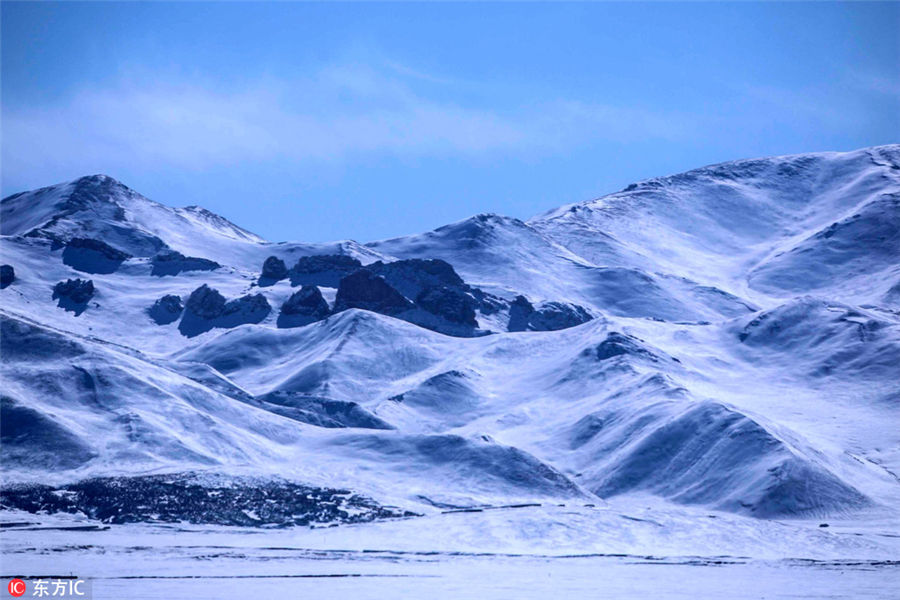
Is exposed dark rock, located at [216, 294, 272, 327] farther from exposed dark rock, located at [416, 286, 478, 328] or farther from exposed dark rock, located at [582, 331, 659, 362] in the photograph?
exposed dark rock, located at [582, 331, 659, 362]

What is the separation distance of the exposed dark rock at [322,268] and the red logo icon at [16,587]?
368 feet

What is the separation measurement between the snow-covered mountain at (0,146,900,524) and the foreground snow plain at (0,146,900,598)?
1.04ft

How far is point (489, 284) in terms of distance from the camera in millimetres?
162875

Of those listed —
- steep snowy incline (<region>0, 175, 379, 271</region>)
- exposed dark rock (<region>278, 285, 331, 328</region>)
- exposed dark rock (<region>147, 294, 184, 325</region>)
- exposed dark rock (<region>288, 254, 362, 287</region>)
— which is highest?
steep snowy incline (<region>0, 175, 379, 271</region>)

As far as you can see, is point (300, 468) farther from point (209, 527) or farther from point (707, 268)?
point (707, 268)

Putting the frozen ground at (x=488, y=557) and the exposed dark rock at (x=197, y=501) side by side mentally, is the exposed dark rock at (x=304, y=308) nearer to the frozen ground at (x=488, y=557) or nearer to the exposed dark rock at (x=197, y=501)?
the exposed dark rock at (x=197, y=501)

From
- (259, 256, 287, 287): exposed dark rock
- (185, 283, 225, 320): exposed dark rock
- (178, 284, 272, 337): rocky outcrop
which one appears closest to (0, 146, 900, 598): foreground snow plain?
(259, 256, 287, 287): exposed dark rock

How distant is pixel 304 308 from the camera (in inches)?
Result: 5531

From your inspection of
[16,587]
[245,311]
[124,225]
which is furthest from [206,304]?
[16,587]

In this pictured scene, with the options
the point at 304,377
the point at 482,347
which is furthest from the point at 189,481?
the point at 482,347

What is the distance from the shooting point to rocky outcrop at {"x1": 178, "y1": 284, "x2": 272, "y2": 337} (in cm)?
14050

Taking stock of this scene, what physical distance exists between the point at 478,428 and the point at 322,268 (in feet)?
198

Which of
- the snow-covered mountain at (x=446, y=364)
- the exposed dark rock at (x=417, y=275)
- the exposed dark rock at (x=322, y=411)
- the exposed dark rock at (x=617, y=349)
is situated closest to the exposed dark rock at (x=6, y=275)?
the snow-covered mountain at (x=446, y=364)

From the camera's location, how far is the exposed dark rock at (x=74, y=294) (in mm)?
138375
